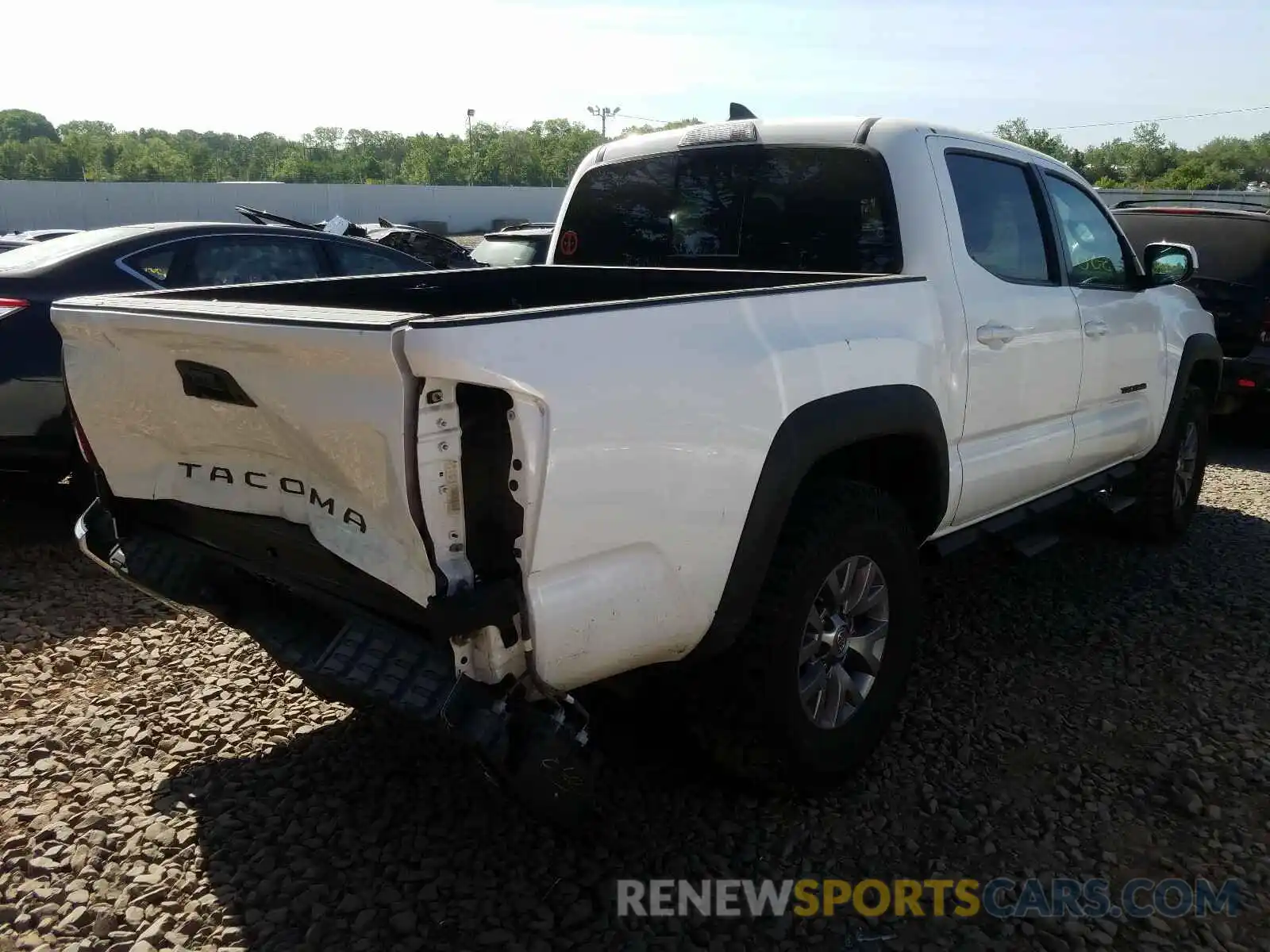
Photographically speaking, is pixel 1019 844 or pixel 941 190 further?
pixel 941 190

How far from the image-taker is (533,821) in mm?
2891

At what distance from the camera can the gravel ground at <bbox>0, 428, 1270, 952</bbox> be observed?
2521 millimetres

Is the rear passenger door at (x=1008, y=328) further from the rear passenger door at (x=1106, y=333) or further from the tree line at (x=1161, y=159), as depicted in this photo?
the tree line at (x=1161, y=159)

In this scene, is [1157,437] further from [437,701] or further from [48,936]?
[48,936]

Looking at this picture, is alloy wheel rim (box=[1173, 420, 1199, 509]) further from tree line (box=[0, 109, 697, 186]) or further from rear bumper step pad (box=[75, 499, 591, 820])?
tree line (box=[0, 109, 697, 186])

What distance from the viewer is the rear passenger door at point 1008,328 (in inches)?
138

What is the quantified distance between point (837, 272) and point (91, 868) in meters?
2.86

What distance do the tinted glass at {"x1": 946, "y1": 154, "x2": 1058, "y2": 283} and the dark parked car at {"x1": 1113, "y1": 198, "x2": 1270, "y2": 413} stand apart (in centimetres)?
403

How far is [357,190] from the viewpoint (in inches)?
1777

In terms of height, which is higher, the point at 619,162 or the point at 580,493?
the point at 619,162

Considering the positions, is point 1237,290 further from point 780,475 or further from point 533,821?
point 533,821

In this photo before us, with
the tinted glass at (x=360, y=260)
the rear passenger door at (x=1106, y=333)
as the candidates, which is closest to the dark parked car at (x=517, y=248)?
the tinted glass at (x=360, y=260)

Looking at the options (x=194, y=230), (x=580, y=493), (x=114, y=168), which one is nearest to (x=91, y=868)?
(x=580, y=493)

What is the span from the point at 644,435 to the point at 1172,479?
13.6ft
